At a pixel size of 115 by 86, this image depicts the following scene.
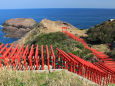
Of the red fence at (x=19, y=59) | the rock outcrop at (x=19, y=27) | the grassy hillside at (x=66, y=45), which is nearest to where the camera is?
the red fence at (x=19, y=59)

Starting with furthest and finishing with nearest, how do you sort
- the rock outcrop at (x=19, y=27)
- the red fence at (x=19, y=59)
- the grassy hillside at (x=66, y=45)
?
the rock outcrop at (x=19, y=27), the grassy hillside at (x=66, y=45), the red fence at (x=19, y=59)

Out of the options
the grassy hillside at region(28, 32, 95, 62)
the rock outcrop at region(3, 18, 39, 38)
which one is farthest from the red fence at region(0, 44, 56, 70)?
→ the rock outcrop at region(3, 18, 39, 38)

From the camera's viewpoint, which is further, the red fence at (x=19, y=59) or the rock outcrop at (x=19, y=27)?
the rock outcrop at (x=19, y=27)

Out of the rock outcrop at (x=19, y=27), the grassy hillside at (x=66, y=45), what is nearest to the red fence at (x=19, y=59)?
the grassy hillside at (x=66, y=45)

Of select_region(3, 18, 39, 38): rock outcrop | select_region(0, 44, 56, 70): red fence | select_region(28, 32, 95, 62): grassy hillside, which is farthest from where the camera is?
select_region(3, 18, 39, 38): rock outcrop

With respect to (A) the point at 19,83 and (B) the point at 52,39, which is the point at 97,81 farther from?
(B) the point at 52,39

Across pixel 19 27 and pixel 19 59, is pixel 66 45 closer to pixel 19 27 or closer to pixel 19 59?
pixel 19 59

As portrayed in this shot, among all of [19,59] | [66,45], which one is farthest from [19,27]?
[19,59]

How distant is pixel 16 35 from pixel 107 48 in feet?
123

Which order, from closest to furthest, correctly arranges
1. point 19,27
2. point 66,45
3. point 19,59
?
point 19,59
point 66,45
point 19,27

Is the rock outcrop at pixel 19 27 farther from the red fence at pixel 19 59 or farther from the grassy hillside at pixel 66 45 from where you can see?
the red fence at pixel 19 59

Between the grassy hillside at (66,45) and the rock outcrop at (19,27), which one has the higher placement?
the grassy hillside at (66,45)

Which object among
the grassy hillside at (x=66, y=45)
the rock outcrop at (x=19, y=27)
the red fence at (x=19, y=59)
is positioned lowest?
the rock outcrop at (x=19, y=27)

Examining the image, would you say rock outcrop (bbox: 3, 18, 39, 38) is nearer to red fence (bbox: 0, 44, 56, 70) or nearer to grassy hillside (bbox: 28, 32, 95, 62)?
grassy hillside (bbox: 28, 32, 95, 62)
